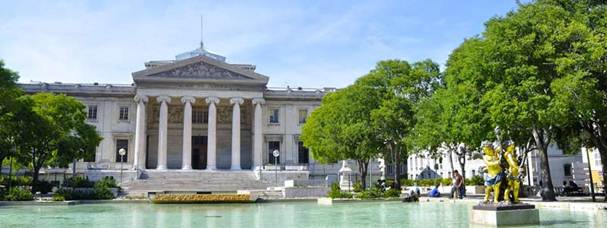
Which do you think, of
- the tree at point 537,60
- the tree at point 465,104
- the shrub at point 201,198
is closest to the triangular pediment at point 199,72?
the shrub at point 201,198

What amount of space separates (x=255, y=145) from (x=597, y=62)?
133ft

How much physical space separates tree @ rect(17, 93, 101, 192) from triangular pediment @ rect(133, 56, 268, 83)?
12.4 metres

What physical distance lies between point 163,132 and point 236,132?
7144 mm

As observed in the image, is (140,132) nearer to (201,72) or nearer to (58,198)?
(201,72)

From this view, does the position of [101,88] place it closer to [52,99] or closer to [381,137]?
[52,99]

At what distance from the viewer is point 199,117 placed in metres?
60.5

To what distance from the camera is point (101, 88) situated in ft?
192

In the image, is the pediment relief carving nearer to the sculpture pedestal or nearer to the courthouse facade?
the courthouse facade

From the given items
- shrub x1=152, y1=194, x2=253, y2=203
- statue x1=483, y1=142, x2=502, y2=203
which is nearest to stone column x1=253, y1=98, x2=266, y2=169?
shrub x1=152, y1=194, x2=253, y2=203

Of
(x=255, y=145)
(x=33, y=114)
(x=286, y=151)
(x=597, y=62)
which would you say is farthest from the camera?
(x=286, y=151)

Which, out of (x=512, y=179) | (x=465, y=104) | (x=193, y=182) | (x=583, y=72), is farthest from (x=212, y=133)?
(x=512, y=179)

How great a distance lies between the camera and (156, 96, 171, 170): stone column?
53625 mm

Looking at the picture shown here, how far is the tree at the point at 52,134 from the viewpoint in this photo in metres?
35.1

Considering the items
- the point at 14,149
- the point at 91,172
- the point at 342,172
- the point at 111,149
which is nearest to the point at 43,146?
the point at 14,149
